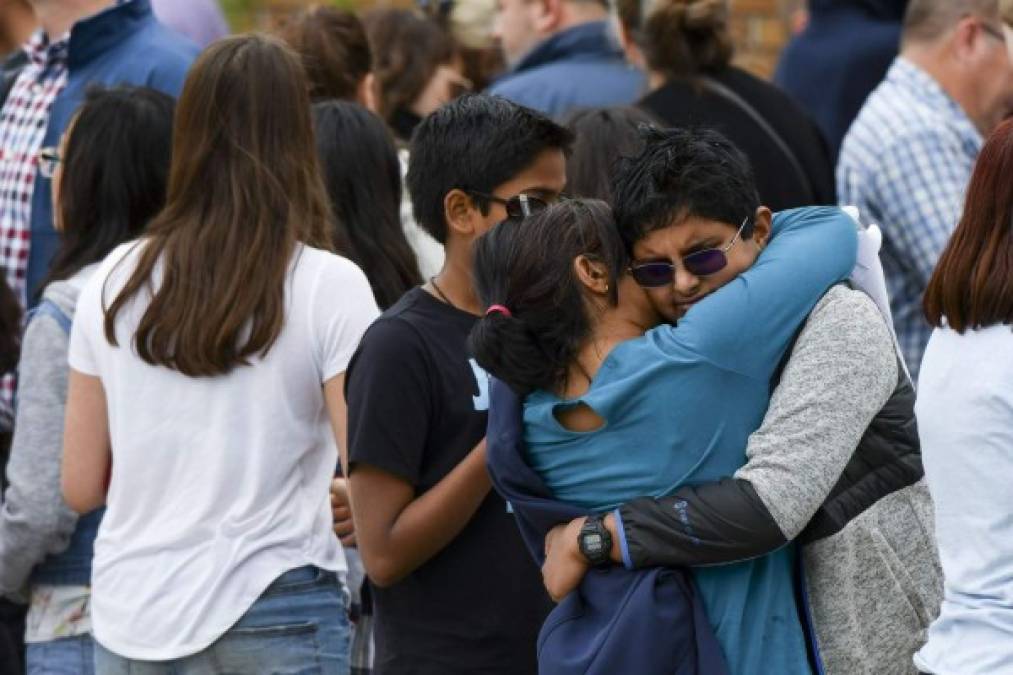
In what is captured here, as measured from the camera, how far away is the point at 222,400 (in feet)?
11.5

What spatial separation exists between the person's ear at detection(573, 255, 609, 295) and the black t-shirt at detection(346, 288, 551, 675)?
56cm

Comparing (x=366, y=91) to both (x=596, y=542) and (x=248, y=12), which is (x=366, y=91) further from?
(x=248, y=12)

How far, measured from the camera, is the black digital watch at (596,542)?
2744 mm

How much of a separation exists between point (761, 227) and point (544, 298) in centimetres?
41

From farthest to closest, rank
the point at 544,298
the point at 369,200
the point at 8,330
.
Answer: the point at 8,330 → the point at 369,200 → the point at 544,298

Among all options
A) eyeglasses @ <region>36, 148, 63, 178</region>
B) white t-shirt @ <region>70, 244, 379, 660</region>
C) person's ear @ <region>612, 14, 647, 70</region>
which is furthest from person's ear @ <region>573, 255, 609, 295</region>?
person's ear @ <region>612, 14, 647, 70</region>

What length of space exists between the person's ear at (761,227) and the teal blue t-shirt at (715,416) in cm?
13

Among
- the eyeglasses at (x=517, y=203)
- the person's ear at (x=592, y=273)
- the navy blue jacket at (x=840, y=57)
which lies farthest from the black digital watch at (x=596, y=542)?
the navy blue jacket at (x=840, y=57)

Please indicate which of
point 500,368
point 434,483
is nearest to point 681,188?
point 500,368

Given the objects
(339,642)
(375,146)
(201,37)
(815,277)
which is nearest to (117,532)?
(339,642)

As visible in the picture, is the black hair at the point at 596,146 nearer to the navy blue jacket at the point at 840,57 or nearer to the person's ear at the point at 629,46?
the person's ear at the point at 629,46

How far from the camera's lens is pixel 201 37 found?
6.36 metres

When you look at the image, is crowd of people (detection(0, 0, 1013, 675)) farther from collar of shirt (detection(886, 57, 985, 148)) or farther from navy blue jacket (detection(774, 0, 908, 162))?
navy blue jacket (detection(774, 0, 908, 162))

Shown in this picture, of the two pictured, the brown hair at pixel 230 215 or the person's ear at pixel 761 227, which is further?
the brown hair at pixel 230 215
